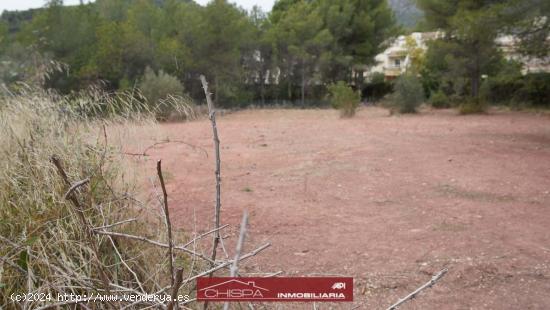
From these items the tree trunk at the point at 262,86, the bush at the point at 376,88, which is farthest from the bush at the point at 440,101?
the tree trunk at the point at 262,86

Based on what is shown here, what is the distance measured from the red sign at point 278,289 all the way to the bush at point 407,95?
14500 mm

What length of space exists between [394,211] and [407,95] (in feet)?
38.1

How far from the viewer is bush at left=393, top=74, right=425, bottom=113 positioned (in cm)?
1474

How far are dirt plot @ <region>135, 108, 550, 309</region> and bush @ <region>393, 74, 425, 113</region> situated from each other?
7.27 m

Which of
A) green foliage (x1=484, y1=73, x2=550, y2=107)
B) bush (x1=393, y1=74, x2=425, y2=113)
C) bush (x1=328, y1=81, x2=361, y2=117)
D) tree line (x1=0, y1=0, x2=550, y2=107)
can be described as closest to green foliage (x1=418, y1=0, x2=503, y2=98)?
tree line (x1=0, y1=0, x2=550, y2=107)

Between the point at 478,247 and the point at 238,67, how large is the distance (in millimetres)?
15525

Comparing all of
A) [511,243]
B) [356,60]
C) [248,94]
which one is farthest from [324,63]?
[511,243]

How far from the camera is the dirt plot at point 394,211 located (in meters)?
2.51

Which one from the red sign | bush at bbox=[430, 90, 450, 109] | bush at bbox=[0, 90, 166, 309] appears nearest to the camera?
the red sign

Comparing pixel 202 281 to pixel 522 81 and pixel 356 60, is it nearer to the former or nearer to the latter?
pixel 522 81

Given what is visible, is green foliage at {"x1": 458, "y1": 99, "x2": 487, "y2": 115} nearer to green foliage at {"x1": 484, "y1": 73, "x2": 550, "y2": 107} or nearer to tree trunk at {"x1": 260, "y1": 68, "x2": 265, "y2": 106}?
green foliage at {"x1": 484, "y1": 73, "x2": 550, "y2": 107}

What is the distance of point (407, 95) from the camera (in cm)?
1477

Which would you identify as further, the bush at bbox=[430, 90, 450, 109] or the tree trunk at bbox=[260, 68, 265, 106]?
the tree trunk at bbox=[260, 68, 265, 106]

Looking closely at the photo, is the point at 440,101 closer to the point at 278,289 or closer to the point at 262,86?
the point at 262,86
